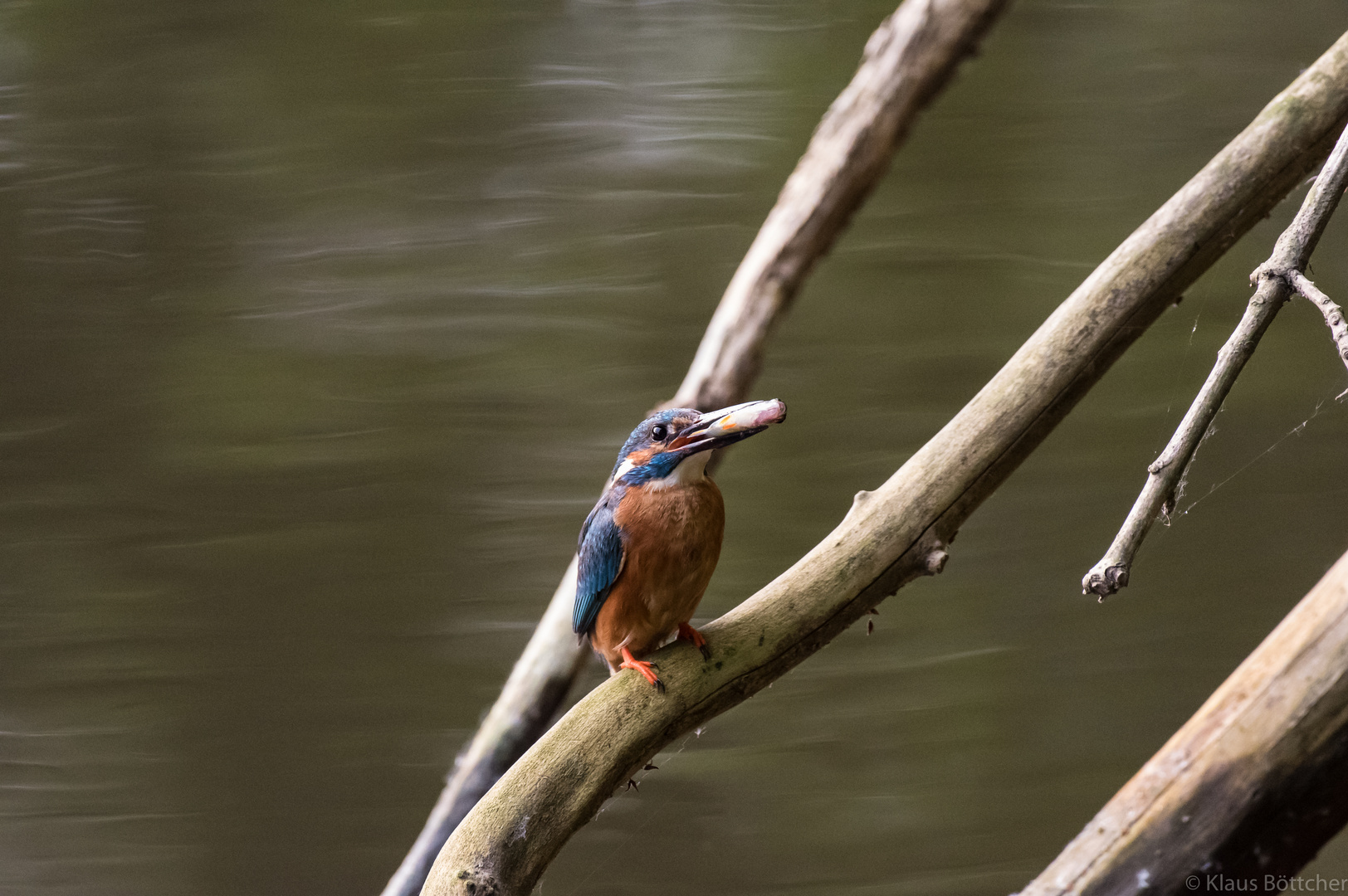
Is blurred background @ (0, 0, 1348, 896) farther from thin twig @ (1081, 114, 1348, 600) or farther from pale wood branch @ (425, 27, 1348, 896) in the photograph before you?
thin twig @ (1081, 114, 1348, 600)

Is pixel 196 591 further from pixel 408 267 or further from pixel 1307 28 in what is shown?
pixel 1307 28

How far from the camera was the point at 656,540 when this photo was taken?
1.39m

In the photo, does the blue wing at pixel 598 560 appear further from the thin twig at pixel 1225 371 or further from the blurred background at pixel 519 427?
the blurred background at pixel 519 427

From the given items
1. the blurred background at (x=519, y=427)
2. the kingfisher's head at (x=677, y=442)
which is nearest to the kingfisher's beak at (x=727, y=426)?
the kingfisher's head at (x=677, y=442)

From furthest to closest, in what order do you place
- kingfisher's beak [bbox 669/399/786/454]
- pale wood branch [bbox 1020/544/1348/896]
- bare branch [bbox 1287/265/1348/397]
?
1. kingfisher's beak [bbox 669/399/786/454]
2. bare branch [bbox 1287/265/1348/397]
3. pale wood branch [bbox 1020/544/1348/896]

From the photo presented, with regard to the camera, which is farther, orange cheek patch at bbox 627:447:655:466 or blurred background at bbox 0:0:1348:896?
blurred background at bbox 0:0:1348:896

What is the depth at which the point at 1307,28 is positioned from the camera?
2830 mm

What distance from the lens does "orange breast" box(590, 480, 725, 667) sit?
139 cm

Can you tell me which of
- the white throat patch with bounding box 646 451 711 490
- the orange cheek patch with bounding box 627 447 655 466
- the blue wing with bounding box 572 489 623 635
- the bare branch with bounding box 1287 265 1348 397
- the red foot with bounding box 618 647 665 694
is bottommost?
the red foot with bounding box 618 647 665 694

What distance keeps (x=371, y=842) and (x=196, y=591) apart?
2.51ft

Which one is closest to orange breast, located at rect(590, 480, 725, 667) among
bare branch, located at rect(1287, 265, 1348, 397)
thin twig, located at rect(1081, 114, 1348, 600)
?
thin twig, located at rect(1081, 114, 1348, 600)

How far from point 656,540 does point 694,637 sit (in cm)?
14

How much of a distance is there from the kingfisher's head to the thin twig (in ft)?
1.42

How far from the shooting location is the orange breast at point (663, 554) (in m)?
1.39
